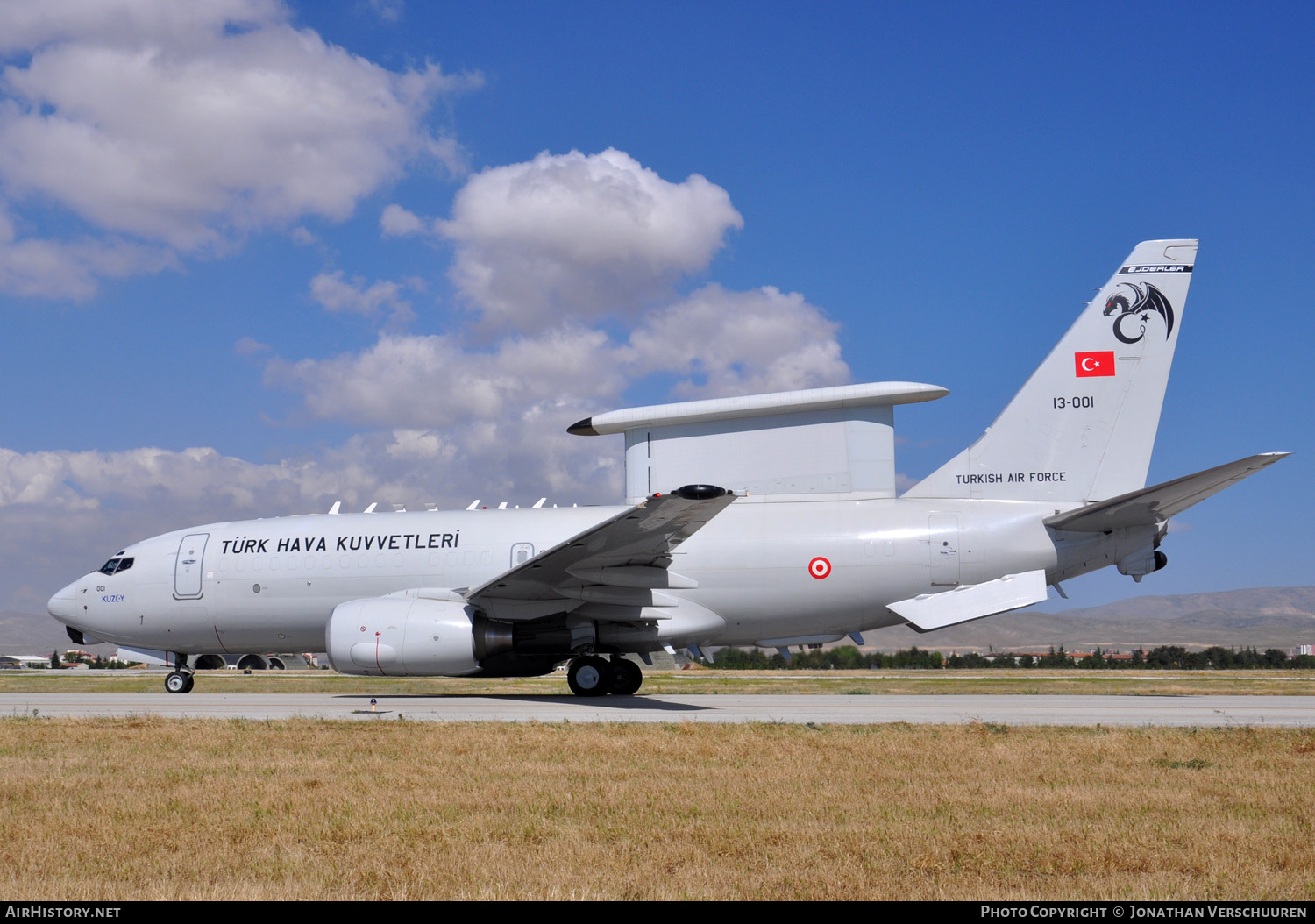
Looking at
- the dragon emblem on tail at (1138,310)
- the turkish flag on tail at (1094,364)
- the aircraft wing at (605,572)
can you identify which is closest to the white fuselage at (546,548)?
the aircraft wing at (605,572)

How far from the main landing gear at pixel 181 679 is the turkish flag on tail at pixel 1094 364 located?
19299mm

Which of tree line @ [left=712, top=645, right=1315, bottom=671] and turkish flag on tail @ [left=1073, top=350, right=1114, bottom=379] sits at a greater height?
turkish flag on tail @ [left=1073, top=350, right=1114, bottom=379]

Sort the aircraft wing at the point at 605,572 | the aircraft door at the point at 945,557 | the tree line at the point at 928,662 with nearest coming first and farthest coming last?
the aircraft wing at the point at 605,572 → the aircraft door at the point at 945,557 → the tree line at the point at 928,662

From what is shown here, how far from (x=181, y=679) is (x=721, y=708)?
12571 millimetres

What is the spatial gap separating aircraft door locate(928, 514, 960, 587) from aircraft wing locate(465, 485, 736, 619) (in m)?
4.06

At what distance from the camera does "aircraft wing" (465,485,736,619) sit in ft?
52.5

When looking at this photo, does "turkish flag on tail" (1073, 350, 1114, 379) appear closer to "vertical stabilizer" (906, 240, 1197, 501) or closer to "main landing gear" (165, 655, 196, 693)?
"vertical stabilizer" (906, 240, 1197, 501)

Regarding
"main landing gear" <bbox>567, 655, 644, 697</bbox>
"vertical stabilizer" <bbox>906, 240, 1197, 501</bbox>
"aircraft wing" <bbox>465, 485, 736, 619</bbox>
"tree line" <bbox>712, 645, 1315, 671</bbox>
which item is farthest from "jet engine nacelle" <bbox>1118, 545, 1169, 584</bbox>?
"tree line" <bbox>712, 645, 1315, 671</bbox>

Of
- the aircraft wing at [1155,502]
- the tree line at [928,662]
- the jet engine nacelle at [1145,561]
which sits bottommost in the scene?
the tree line at [928,662]

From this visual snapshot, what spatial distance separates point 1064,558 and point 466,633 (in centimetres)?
1052

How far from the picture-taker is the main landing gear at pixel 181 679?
21.6 meters

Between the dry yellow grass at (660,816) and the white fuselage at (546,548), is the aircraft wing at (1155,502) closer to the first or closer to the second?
the white fuselage at (546,548)

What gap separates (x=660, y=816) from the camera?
687cm
